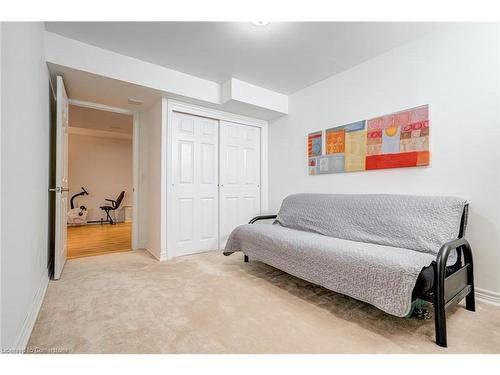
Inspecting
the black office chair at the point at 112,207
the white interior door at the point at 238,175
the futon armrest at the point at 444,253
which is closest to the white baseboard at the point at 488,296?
the futon armrest at the point at 444,253

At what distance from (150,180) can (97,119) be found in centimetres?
219

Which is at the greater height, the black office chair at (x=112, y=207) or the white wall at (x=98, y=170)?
the white wall at (x=98, y=170)

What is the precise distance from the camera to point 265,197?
397 centimetres

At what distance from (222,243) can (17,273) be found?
246 cm

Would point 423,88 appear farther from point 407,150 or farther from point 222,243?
point 222,243

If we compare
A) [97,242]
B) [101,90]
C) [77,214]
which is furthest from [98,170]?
[101,90]

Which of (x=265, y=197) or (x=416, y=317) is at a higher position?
(x=265, y=197)

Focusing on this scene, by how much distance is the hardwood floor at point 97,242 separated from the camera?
337 cm

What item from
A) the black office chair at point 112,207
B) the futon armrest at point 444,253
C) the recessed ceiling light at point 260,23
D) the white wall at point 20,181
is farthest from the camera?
the black office chair at point 112,207

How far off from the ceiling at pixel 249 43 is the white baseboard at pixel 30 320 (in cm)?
217

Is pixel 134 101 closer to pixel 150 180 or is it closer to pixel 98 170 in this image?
pixel 150 180

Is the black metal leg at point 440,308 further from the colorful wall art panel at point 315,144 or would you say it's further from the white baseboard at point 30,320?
the white baseboard at point 30,320

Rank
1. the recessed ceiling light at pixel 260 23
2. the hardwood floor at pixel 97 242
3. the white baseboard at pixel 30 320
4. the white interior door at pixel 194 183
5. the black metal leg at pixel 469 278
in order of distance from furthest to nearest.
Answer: the hardwood floor at pixel 97 242 → the white interior door at pixel 194 183 → the recessed ceiling light at pixel 260 23 → the black metal leg at pixel 469 278 → the white baseboard at pixel 30 320

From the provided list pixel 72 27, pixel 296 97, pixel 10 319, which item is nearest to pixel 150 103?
pixel 72 27
